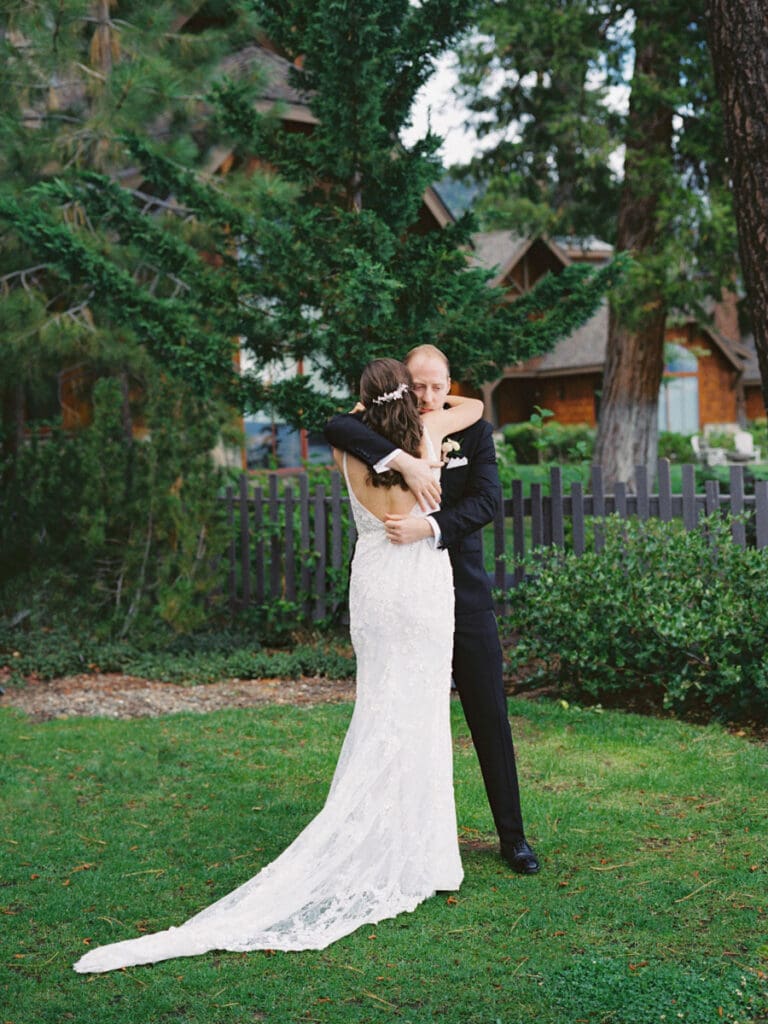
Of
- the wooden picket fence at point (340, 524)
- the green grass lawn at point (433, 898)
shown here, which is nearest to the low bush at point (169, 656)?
the wooden picket fence at point (340, 524)

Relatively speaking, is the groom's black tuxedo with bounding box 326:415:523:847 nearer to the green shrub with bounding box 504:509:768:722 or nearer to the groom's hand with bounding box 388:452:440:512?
the groom's hand with bounding box 388:452:440:512

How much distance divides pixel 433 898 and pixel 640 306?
12.6 meters

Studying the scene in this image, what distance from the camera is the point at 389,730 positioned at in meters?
4.39

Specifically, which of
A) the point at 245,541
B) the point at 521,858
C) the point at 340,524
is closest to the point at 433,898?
the point at 521,858

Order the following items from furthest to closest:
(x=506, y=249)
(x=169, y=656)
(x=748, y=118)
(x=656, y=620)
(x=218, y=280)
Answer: (x=506, y=249), (x=169, y=656), (x=218, y=280), (x=656, y=620), (x=748, y=118)

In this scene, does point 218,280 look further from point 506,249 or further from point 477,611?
point 506,249

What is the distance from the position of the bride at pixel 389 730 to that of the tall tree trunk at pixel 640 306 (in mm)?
11986

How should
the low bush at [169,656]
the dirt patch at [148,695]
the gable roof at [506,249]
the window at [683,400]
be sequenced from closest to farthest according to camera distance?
the dirt patch at [148,695]
the low bush at [169,656]
the gable roof at [506,249]
the window at [683,400]

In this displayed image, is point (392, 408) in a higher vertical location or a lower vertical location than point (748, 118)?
lower

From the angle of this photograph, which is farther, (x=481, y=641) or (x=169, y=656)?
(x=169, y=656)

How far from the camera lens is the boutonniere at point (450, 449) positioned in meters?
4.70

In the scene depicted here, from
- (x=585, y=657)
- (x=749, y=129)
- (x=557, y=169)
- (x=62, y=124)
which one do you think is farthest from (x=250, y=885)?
(x=557, y=169)

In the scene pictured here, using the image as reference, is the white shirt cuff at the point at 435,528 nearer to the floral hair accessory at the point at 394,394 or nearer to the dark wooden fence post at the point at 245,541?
the floral hair accessory at the point at 394,394

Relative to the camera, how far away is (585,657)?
24.2 ft
